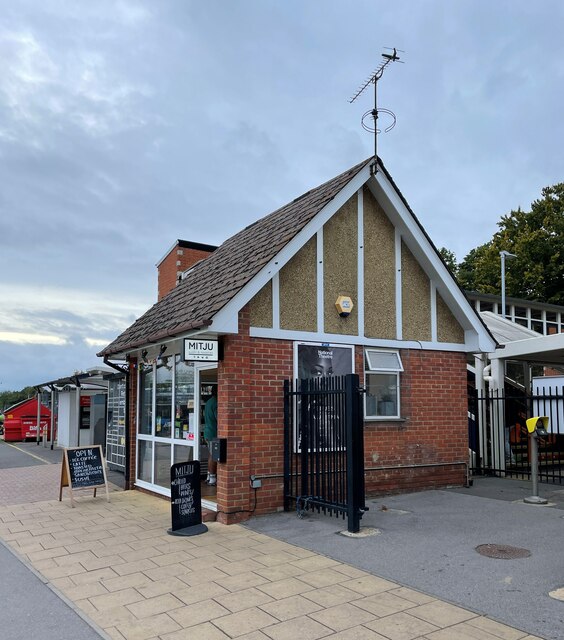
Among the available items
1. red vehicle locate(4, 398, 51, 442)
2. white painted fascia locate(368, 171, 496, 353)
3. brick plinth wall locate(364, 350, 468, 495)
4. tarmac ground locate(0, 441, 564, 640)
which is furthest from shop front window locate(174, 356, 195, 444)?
red vehicle locate(4, 398, 51, 442)

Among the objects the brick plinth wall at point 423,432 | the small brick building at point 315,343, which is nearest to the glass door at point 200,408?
the small brick building at point 315,343

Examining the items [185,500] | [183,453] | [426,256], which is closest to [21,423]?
[183,453]

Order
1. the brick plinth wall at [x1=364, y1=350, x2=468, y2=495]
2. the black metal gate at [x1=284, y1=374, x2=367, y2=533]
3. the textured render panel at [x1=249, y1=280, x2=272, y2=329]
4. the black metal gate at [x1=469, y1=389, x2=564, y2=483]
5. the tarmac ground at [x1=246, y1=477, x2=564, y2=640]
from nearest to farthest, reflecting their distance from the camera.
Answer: the tarmac ground at [x1=246, y1=477, x2=564, y2=640]
the black metal gate at [x1=284, y1=374, x2=367, y2=533]
the textured render panel at [x1=249, y1=280, x2=272, y2=329]
the brick plinth wall at [x1=364, y1=350, x2=468, y2=495]
the black metal gate at [x1=469, y1=389, x2=564, y2=483]

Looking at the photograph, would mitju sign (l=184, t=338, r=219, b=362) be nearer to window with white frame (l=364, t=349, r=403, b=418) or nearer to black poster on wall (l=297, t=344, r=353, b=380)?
black poster on wall (l=297, t=344, r=353, b=380)

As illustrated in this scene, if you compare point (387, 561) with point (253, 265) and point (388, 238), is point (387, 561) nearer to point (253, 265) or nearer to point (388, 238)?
point (253, 265)

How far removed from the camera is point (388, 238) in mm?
9984

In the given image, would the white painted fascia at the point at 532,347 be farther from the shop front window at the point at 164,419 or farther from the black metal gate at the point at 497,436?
the shop front window at the point at 164,419

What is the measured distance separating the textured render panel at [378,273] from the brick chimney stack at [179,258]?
40.4 feet

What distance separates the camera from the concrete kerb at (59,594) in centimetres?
444

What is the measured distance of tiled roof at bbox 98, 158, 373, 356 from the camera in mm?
8148

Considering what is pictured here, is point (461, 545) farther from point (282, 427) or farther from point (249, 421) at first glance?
point (249, 421)

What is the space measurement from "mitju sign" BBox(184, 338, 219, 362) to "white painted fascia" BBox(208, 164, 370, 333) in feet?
1.05

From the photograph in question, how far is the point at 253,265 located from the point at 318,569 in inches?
168

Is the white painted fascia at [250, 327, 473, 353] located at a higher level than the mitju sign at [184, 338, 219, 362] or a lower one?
higher
